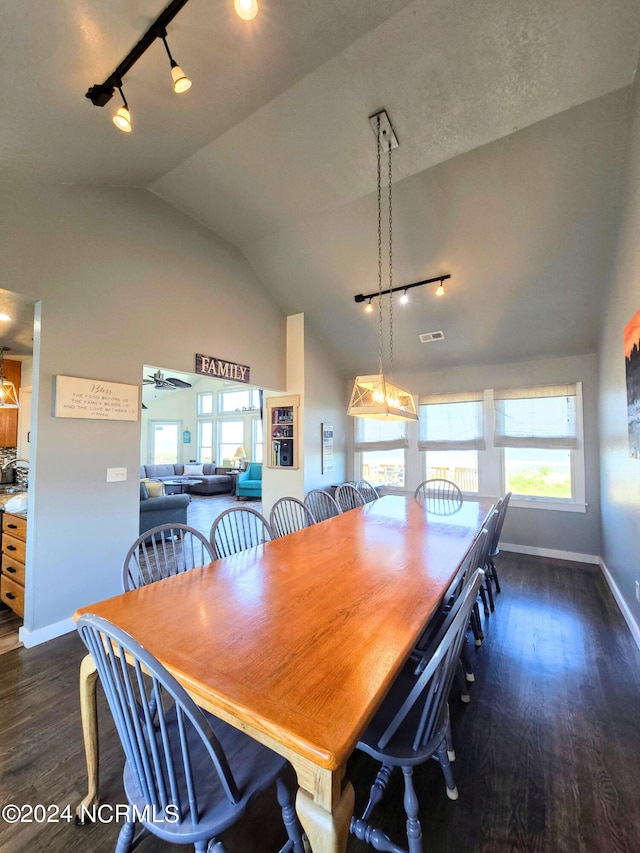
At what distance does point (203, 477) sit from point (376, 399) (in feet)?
24.7

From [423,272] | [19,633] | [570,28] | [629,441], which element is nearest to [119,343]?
[19,633]

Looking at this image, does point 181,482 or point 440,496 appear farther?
point 181,482

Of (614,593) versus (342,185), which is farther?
(614,593)

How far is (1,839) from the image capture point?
1.24 m

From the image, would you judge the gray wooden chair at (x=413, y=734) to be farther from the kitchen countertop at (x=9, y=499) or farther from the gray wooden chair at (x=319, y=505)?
A: the kitchen countertop at (x=9, y=499)

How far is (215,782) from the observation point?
100cm

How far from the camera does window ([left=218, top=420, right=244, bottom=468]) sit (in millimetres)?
10086

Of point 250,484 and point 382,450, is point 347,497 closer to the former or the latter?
point 382,450

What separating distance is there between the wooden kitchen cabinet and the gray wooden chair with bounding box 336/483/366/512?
4117 millimetres

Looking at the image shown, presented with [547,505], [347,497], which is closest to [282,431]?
[347,497]

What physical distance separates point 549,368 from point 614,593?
257 cm

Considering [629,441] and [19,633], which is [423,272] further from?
[19,633]

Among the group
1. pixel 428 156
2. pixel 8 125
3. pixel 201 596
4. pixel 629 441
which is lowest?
pixel 201 596

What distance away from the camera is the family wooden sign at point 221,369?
3613 millimetres
